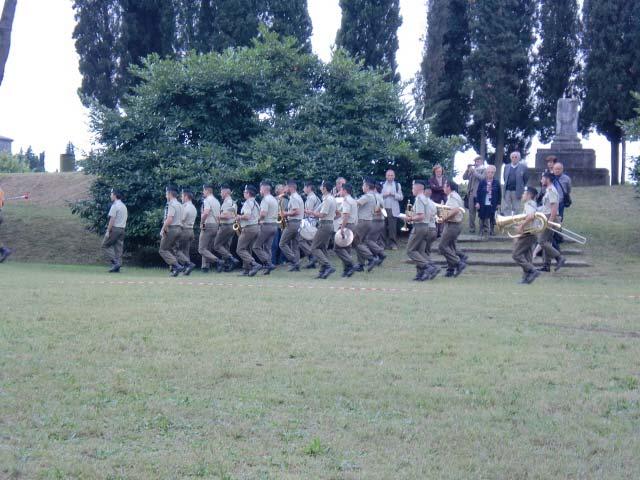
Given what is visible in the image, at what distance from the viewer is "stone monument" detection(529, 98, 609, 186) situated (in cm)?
3462

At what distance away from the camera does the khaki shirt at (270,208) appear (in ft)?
70.8

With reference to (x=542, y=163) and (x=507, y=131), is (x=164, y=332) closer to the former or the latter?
(x=542, y=163)

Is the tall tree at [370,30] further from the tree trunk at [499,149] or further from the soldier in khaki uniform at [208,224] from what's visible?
the soldier in khaki uniform at [208,224]

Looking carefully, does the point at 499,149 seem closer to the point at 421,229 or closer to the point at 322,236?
the point at 322,236

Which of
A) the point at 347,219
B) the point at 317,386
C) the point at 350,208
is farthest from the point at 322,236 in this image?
the point at 317,386

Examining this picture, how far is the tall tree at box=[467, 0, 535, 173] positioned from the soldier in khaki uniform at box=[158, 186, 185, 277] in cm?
1963

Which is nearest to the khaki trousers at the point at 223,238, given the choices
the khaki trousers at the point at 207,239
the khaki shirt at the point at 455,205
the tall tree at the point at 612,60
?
the khaki trousers at the point at 207,239

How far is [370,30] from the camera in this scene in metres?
35.7

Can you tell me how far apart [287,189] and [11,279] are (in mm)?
7187

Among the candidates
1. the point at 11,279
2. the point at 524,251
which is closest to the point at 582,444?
the point at 524,251

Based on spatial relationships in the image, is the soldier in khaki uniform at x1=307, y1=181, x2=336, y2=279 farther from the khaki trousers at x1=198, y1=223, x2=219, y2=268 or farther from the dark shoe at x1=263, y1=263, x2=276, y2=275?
the khaki trousers at x1=198, y1=223, x2=219, y2=268

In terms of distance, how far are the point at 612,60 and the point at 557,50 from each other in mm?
3718

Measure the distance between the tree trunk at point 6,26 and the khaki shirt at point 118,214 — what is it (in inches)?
164

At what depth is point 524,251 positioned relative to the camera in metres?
18.7
